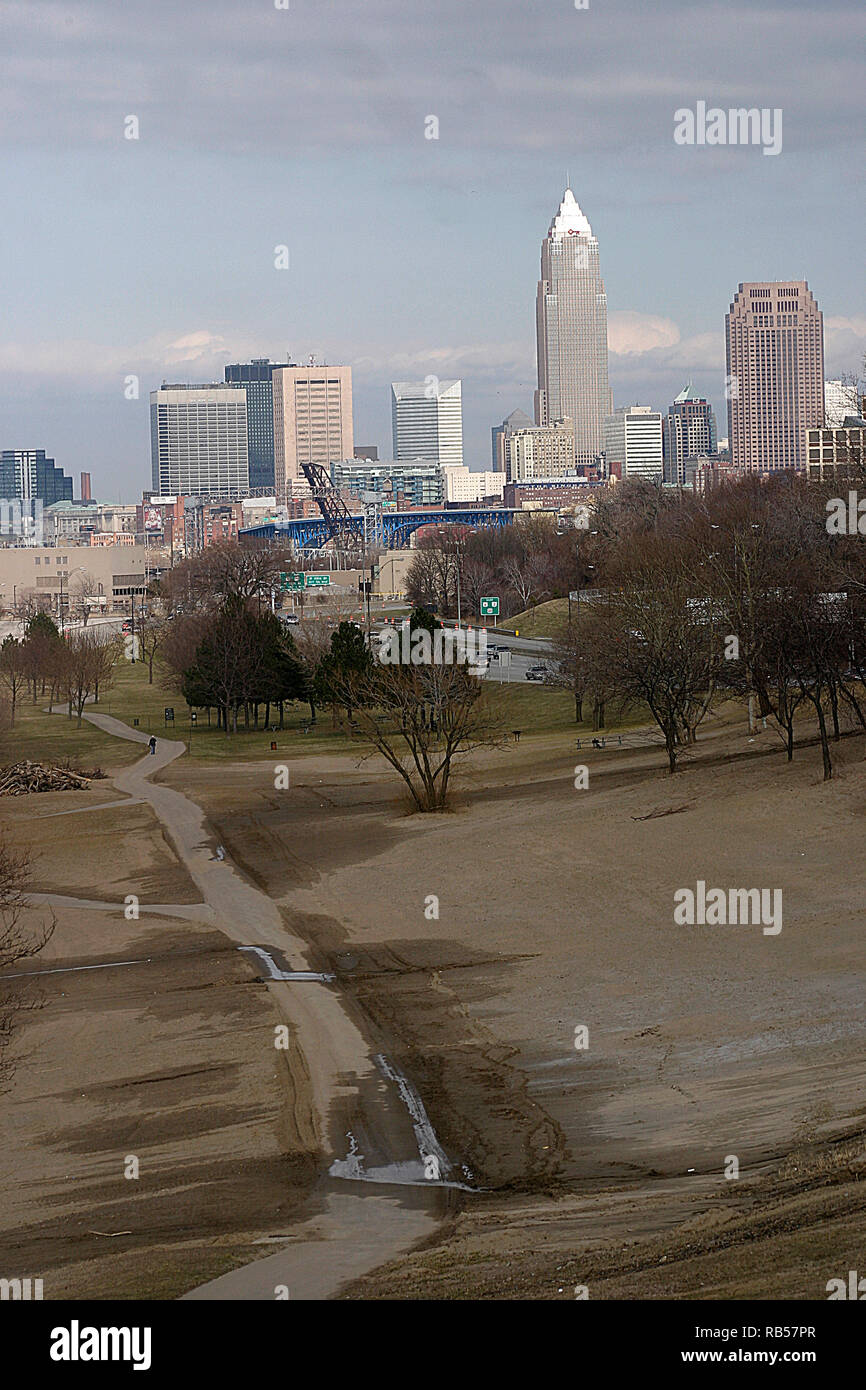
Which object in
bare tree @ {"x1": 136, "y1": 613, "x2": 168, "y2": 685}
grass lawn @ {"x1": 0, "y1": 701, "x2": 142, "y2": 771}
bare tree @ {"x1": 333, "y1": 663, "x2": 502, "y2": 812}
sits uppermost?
bare tree @ {"x1": 136, "y1": 613, "x2": 168, "y2": 685}

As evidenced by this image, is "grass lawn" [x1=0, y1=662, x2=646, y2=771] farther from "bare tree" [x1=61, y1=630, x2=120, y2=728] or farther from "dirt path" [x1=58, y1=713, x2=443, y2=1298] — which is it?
"dirt path" [x1=58, y1=713, x2=443, y2=1298]

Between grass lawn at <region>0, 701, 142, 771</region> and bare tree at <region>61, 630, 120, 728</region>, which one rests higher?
bare tree at <region>61, 630, 120, 728</region>

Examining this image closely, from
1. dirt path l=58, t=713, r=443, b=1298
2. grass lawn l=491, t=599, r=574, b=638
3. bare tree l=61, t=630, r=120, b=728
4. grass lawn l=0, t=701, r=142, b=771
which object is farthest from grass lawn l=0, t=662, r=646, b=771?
dirt path l=58, t=713, r=443, b=1298

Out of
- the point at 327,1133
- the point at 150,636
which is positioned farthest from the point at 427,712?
the point at 150,636

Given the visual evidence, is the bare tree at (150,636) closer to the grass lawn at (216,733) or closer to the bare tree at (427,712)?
the grass lawn at (216,733)

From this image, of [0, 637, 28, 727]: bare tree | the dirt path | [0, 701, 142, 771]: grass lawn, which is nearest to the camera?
the dirt path

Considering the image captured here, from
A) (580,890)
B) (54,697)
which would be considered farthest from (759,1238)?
(54,697)

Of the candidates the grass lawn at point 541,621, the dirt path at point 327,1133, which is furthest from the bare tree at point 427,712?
the grass lawn at point 541,621

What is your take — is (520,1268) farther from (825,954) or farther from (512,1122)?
(825,954)

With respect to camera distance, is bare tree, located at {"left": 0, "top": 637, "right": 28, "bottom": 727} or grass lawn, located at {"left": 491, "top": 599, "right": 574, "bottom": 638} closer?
bare tree, located at {"left": 0, "top": 637, "right": 28, "bottom": 727}

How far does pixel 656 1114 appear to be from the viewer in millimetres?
18266

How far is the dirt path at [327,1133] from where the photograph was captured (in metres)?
13.2

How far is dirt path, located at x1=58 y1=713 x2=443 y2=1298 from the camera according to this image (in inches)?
521
